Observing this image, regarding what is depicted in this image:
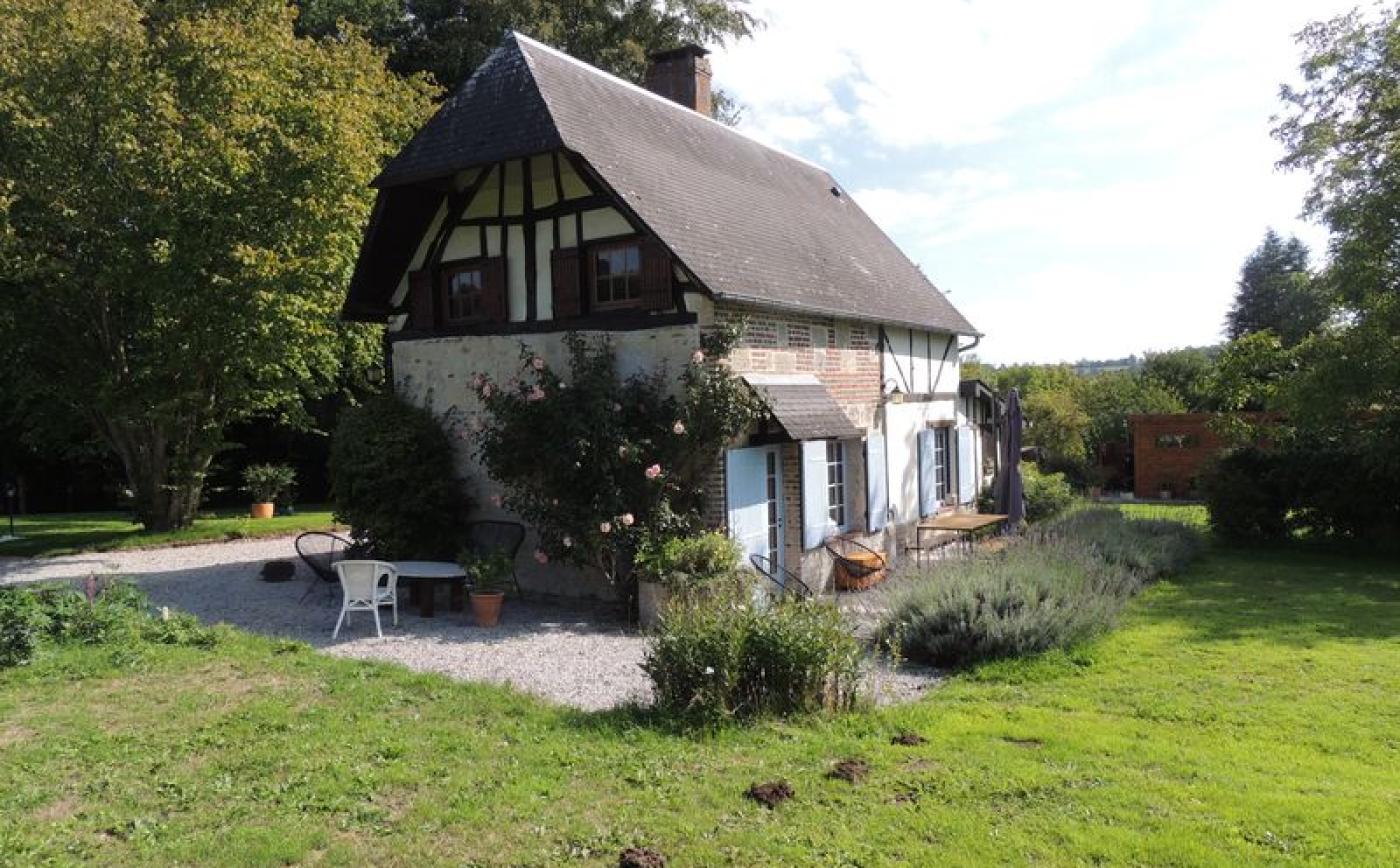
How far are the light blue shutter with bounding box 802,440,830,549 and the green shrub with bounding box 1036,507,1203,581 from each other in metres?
3.01

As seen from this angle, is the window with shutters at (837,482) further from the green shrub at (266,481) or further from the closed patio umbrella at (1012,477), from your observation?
the green shrub at (266,481)

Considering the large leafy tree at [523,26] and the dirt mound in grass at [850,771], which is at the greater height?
the large leafy tree at [523,26]

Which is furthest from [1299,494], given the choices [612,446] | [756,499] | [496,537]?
[496,537]

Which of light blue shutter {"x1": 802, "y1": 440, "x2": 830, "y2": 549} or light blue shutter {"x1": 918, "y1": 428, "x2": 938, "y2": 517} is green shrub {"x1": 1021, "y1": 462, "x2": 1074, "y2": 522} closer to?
light blue shutter {"x1": 918, "y1": 428, "x2": 938, "y2": 517}

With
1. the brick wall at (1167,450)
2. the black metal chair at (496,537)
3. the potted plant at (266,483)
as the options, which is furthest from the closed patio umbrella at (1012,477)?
the potted plant at (266,483)

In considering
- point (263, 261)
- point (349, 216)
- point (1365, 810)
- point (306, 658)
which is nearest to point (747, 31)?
point (349, 216)

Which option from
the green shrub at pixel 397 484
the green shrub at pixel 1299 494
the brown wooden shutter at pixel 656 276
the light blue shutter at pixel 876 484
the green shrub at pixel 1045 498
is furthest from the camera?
the green shrub at pixel 1045 498

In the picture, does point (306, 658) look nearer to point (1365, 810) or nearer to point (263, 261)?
point (1365, 810)

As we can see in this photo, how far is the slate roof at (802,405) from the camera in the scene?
388 inches

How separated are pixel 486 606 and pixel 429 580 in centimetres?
92

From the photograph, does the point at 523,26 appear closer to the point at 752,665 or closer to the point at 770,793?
the point at 752,665

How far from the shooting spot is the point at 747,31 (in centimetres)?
2569

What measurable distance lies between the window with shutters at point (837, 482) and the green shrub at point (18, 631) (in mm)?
8294

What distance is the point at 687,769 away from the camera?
495 centimetres
